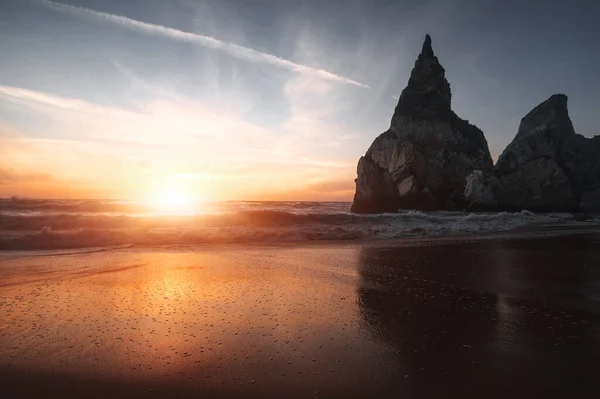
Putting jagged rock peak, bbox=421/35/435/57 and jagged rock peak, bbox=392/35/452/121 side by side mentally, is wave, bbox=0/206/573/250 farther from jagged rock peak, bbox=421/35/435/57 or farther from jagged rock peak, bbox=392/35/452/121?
jagged rock peak, bbox=421/35/435/57

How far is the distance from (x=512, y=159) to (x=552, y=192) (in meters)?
8.40

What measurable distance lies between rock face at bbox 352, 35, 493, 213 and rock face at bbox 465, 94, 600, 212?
18.0 ft

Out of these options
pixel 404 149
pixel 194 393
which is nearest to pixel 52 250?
pixel 194 393

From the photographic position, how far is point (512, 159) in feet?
185

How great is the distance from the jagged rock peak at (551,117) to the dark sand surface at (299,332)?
68.5 metres

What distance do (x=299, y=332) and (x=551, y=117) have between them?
7775cm

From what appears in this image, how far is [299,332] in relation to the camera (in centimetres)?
501

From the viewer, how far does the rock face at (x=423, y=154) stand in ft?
186

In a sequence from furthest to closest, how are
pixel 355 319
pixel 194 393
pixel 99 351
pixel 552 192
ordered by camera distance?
1. pixel 552 192
2. pixel 355 319
3. pixel 99 351
4. pixel 194 393

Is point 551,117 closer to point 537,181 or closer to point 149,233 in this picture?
point 537,181

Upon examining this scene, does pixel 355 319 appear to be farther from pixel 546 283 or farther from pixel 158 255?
pixel 158 255

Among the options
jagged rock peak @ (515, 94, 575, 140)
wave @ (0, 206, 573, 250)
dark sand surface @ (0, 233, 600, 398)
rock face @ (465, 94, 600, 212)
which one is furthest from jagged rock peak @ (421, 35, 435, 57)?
dark sand surface @ (0, 233, 600, 398)

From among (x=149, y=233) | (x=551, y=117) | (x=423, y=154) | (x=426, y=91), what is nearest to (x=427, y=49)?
(x=426, y=91)

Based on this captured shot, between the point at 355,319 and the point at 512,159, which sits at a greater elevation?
the point at 512,159
